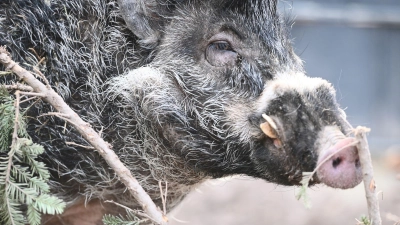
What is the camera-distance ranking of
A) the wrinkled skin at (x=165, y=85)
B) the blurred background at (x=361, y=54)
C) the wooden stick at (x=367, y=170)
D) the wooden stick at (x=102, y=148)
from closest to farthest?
the wooden stick at (x=367, y=170) → the wooden stick at (x=102, y=148) → the wrinkled skin at (x=165, y=85) → the blurred background at (x=361, y=54)

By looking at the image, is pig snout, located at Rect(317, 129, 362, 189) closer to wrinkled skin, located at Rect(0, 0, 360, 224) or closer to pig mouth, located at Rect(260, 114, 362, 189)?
pig mouth, located at Rect(260, 114, 362, 189)

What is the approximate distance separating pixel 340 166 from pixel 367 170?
156 mm

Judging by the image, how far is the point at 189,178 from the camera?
4367mm

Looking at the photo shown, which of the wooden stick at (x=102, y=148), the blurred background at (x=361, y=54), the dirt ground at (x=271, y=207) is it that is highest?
the blurred background at (x=361, y=54)

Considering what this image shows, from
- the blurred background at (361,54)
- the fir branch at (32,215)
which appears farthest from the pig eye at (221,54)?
the blurred background at (361,54)

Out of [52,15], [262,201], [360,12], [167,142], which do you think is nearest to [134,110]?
[167,142]

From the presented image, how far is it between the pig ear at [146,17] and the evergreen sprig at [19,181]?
0.91 meters

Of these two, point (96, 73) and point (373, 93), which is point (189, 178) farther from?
point (373, 93)

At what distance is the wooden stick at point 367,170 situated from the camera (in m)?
3.11

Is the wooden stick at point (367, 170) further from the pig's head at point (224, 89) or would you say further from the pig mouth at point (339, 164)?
the pig's head at point (224, 89)

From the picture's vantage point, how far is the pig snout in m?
3.27

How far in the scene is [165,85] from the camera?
4176 millimetres

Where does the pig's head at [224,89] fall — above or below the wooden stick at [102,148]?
above

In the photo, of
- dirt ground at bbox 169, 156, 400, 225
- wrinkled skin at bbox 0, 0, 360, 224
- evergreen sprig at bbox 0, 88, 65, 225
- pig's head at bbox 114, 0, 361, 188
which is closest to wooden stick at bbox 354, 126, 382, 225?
pig's head at bbox 114, 0, 361, 188
